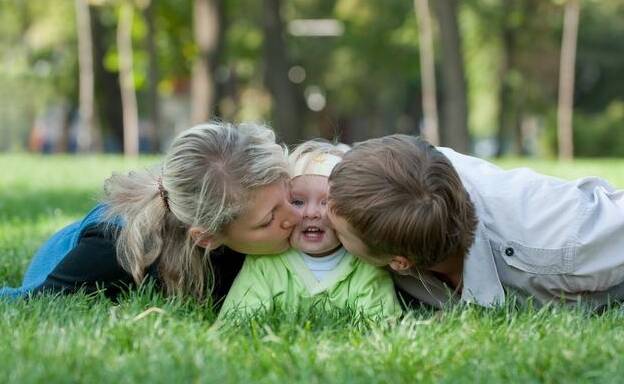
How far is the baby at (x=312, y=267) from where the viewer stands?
4324 millimetres

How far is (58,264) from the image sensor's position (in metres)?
4.51

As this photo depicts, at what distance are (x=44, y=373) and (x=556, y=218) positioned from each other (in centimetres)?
231

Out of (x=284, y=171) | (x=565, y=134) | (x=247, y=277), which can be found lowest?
(x=565, y=134)

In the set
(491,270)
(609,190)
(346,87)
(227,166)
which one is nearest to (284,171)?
(227,166)

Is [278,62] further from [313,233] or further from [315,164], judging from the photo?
[313,233]

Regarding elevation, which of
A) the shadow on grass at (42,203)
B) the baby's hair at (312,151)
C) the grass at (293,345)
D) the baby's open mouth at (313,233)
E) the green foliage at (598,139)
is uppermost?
the baby's hair at (312,151)

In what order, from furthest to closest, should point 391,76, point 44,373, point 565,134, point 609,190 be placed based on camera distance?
point 391,76 → point 565,134 → point 609,190 → point 44,373

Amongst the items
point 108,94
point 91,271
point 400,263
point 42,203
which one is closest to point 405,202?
point 400,263

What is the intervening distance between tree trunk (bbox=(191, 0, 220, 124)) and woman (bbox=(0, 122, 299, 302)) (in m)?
18.8

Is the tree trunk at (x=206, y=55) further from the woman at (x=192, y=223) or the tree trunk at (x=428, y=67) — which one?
the woman at (x=192, y=223)

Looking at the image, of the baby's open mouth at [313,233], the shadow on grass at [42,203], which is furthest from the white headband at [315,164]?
the shadow on grass at [42,203]

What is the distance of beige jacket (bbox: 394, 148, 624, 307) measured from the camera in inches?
169

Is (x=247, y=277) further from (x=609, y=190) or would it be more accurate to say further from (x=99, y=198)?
(x=609, y=190)

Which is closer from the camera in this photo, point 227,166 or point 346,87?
point 227,166
